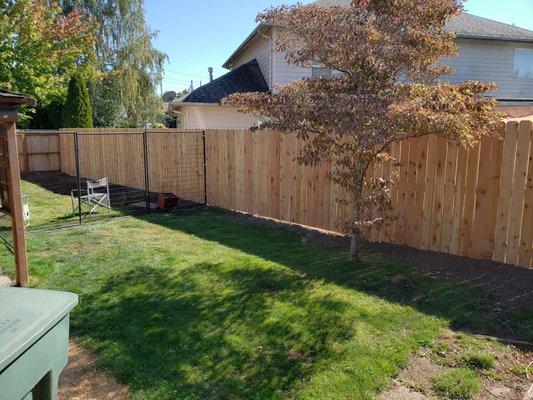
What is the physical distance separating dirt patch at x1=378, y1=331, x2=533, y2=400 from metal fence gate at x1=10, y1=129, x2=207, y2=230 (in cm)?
695

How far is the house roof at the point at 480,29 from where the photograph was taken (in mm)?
15164

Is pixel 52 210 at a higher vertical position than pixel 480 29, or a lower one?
lower

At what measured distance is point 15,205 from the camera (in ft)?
16.7

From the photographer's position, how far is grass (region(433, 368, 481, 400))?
2.93 m

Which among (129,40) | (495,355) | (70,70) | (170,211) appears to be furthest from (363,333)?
(129,40)

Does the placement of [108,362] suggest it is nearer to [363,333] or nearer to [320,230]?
[363,333]

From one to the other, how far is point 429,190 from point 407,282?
5.12 ft

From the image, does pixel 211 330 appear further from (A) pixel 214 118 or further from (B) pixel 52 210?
(A) pixel 214 118

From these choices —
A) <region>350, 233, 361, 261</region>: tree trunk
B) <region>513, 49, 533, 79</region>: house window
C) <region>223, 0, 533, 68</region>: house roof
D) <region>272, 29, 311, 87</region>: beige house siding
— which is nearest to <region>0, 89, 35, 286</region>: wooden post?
<region>350, 233, 361, 261</region>: tree trunk

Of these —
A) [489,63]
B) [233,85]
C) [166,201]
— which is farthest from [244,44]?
[166,201]

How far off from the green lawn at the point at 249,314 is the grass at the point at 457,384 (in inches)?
12.5

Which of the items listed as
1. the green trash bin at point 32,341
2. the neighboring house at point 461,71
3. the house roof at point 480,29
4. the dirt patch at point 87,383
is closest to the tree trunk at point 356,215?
the dirt patch at point 87,383

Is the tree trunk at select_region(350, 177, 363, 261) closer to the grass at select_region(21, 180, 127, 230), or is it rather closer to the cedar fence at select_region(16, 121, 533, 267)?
the cedar fence at select_region(16, 121, 533, 267)

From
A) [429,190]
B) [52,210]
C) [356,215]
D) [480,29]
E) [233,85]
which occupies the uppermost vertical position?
[480,29]
